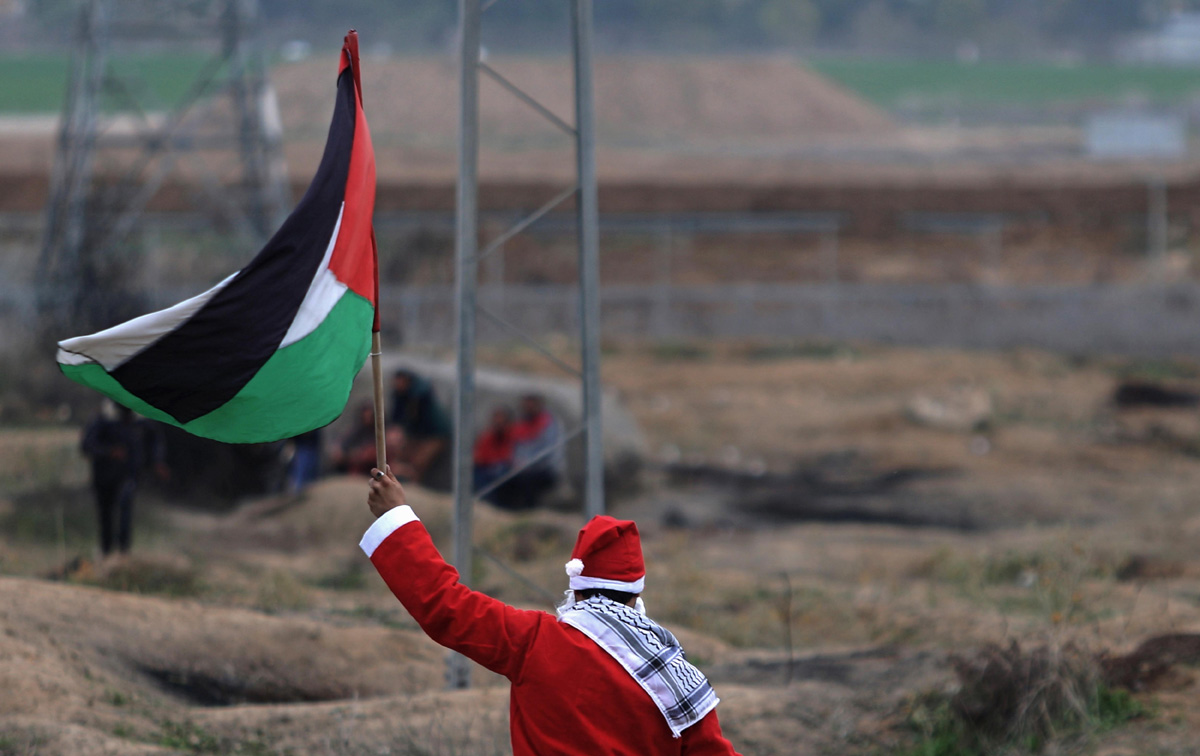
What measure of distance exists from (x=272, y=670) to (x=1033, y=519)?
9760 millimetres

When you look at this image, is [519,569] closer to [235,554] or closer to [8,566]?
[235,554]

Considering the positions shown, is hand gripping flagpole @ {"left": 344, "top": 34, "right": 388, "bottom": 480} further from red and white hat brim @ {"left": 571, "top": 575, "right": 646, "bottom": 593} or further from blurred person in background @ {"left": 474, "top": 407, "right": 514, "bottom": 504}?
blurred person in background @ {"left": 474, "top": 407, "right": 514, "bottom": 504}

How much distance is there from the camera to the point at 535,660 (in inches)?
130

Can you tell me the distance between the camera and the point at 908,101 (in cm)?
6316

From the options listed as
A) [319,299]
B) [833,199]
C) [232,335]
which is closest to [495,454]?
[319,299]

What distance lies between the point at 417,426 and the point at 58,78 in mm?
51208

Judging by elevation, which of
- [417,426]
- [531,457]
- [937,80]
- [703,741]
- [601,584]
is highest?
[937,80]

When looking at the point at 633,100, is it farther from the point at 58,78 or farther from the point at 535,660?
the point at 535,660

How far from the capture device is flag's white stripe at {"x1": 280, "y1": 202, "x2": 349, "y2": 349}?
3.81 meters

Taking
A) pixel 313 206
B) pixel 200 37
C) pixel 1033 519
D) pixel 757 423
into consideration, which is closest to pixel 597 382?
pixel 313 206

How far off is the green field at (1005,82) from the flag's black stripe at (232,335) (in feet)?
204

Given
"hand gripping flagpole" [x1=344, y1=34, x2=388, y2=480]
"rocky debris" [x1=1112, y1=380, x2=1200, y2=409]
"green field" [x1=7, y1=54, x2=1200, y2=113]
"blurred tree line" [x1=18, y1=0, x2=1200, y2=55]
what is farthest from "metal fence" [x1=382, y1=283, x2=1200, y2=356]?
"blurred tree line" [x1=18, y1=0, x2=1200, y2=55]

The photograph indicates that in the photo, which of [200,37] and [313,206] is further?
[200,37]

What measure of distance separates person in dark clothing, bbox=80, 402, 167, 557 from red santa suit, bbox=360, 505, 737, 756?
6.68 metres
